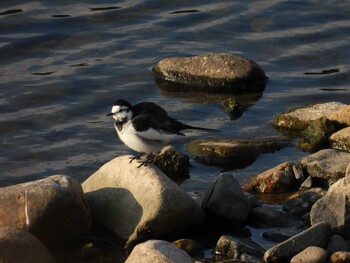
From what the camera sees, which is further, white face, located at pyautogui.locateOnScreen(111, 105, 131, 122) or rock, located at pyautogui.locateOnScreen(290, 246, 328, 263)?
white face, located at pyautogui.locateOnScreen(111, 105, 131, 122)

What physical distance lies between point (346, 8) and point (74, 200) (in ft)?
31.1

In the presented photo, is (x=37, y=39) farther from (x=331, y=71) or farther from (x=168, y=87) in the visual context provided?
(x=331, y=71)

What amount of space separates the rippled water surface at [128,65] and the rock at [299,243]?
8.96 ft

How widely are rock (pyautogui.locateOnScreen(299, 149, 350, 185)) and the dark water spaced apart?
36.9 inches

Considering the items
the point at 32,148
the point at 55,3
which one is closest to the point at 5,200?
the point at 32,148

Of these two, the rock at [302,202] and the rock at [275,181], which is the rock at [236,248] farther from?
the rock at [275,181]

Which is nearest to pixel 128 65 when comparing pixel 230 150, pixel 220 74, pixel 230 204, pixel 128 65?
pixel 128 65

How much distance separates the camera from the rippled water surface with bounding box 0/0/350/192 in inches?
535

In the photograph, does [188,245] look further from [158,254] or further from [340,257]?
[340,257]

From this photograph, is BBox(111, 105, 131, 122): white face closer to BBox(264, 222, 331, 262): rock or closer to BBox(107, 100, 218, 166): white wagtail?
BBox(107, 100, 218, 166): white wagtail

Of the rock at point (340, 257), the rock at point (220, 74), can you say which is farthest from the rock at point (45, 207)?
the rock at point (220, 74)

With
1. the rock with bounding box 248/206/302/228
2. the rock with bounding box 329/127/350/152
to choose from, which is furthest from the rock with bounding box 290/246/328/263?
the rock with bounding box 329/127/350/152

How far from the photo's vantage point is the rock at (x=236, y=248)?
9750mm

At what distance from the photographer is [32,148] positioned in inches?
535
